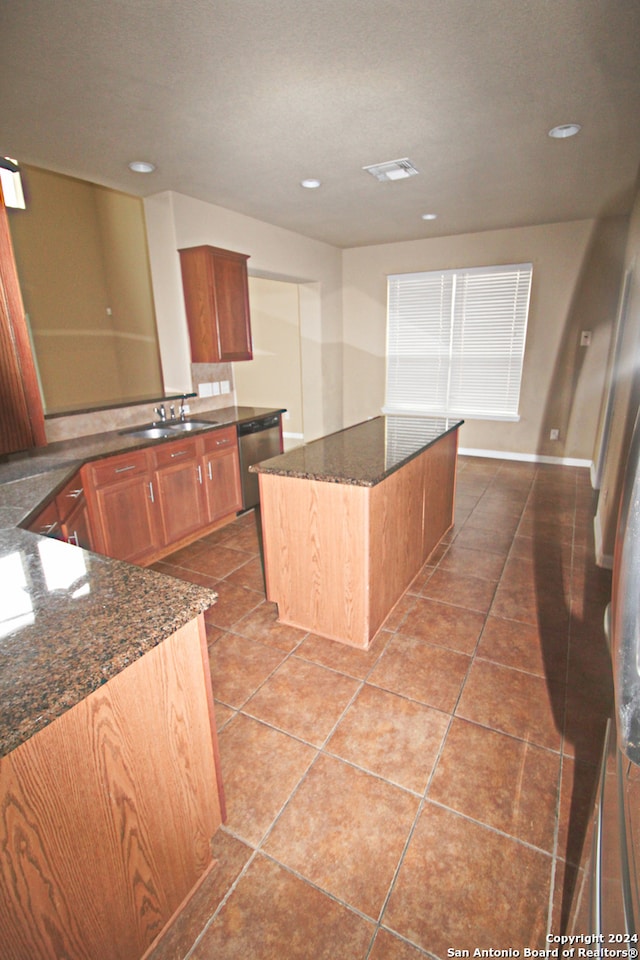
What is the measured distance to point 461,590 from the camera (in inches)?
109

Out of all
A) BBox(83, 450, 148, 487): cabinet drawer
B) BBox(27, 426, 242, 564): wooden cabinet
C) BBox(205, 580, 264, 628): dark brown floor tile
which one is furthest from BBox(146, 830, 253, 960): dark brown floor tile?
BBox(83, 450, 148, 487): cabinet drawer

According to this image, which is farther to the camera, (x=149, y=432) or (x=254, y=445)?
(x=254, y=445)

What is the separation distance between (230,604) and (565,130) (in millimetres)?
3375

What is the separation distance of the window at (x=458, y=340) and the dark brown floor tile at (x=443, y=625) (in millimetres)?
3725

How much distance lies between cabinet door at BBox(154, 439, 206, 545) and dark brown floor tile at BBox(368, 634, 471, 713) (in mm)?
1763

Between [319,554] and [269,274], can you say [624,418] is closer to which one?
[319,554]

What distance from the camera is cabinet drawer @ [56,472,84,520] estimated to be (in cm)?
219

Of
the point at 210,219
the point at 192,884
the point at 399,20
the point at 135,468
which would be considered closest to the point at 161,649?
the point at 192,884

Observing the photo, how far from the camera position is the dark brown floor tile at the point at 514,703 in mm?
1774

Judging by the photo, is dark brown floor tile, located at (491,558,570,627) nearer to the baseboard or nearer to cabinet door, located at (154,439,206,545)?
cabinet door, located at (154,439,206,545)

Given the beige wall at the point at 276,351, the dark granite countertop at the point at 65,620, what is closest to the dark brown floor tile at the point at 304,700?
the dark granite countertop at the point at 65,620

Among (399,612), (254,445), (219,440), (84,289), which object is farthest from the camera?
(84,289)

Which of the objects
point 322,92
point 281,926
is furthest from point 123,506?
point 322,92

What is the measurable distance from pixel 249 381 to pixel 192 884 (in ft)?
A: 20.7
